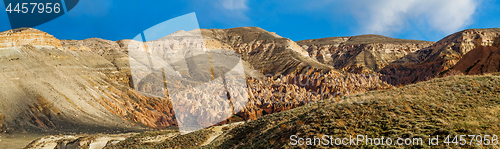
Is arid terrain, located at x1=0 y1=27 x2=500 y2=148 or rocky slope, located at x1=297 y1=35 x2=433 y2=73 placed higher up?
rocky slope, located at x1=297 y1=35 x2=433 y2=73

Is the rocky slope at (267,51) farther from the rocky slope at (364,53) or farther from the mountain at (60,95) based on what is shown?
the mountain at (60,95)

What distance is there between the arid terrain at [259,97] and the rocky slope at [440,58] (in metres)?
0.51

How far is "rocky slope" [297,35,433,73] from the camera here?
12228cm

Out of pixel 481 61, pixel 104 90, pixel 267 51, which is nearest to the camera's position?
pixel 481 61

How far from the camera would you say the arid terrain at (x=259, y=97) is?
1098 centimetres

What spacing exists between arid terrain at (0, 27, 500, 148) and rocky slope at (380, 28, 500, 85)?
514 mm

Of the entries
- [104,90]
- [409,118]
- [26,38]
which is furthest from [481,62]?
[26,38]

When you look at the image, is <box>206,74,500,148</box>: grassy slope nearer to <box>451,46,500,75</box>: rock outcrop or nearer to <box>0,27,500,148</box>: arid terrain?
<box>0,27,500,148</box>: arid terrain

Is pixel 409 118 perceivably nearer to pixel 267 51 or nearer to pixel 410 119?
pixel 410 119

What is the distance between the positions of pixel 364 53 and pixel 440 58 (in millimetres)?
45240

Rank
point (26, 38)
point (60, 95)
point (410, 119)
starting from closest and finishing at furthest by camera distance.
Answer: point (410, 119) → point (60, 95) → point (26, 38)

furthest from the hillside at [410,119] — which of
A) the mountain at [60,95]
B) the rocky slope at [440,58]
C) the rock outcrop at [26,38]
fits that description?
the rock outcrop at [26,38]

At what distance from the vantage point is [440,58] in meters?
95.1

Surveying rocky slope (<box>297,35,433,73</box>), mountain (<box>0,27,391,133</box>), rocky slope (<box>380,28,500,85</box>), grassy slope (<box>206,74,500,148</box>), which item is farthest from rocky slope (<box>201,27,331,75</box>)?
grassy slope (<box>206,74,500,148</box>)
